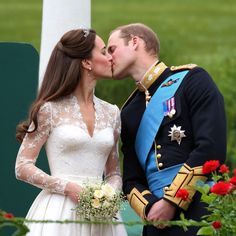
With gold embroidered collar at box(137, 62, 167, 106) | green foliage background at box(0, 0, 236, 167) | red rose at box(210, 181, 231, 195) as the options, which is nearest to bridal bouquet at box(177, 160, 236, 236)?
red rose at box(210, 181, 231, 195)

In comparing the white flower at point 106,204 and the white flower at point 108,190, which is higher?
the white flower at point 108,190

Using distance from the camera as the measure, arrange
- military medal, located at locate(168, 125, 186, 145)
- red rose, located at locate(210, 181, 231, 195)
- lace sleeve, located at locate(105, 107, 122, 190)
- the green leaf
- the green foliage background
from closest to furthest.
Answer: the green leaf < red rose, located at locate(210, 181, 231, 195) < military medal, located at locate(168, 125, 186, 145) < lace sleeve, located at locate(105, 107, 122, 190) < the green foliage background

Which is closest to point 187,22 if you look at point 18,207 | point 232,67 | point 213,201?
point 232,67

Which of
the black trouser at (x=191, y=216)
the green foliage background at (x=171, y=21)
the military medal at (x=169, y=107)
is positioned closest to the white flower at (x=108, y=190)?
the black trouser at (x=191, y=216)

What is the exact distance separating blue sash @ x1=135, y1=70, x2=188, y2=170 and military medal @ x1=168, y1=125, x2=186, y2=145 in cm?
9

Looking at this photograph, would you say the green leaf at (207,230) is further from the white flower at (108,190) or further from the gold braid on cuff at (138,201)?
the gold braid on cuff at (138,201)

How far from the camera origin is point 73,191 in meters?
5.43

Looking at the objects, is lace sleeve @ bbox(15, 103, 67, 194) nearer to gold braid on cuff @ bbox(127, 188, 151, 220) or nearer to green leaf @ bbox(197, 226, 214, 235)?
gold braid on cuff @ bbox(127, 188, 151, 220)

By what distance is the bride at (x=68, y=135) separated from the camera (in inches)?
214

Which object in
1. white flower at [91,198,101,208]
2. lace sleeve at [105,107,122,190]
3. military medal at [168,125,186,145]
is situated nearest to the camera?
white flower at [91,198,101,208]

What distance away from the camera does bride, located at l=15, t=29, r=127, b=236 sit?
5.44 m

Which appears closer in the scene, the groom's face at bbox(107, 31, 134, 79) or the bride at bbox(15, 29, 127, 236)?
the bride at bbox(15, 29, 127, 236)

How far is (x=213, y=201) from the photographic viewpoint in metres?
4.60

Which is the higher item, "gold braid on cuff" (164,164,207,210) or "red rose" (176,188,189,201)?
"red rose" (176,188,189,201)
